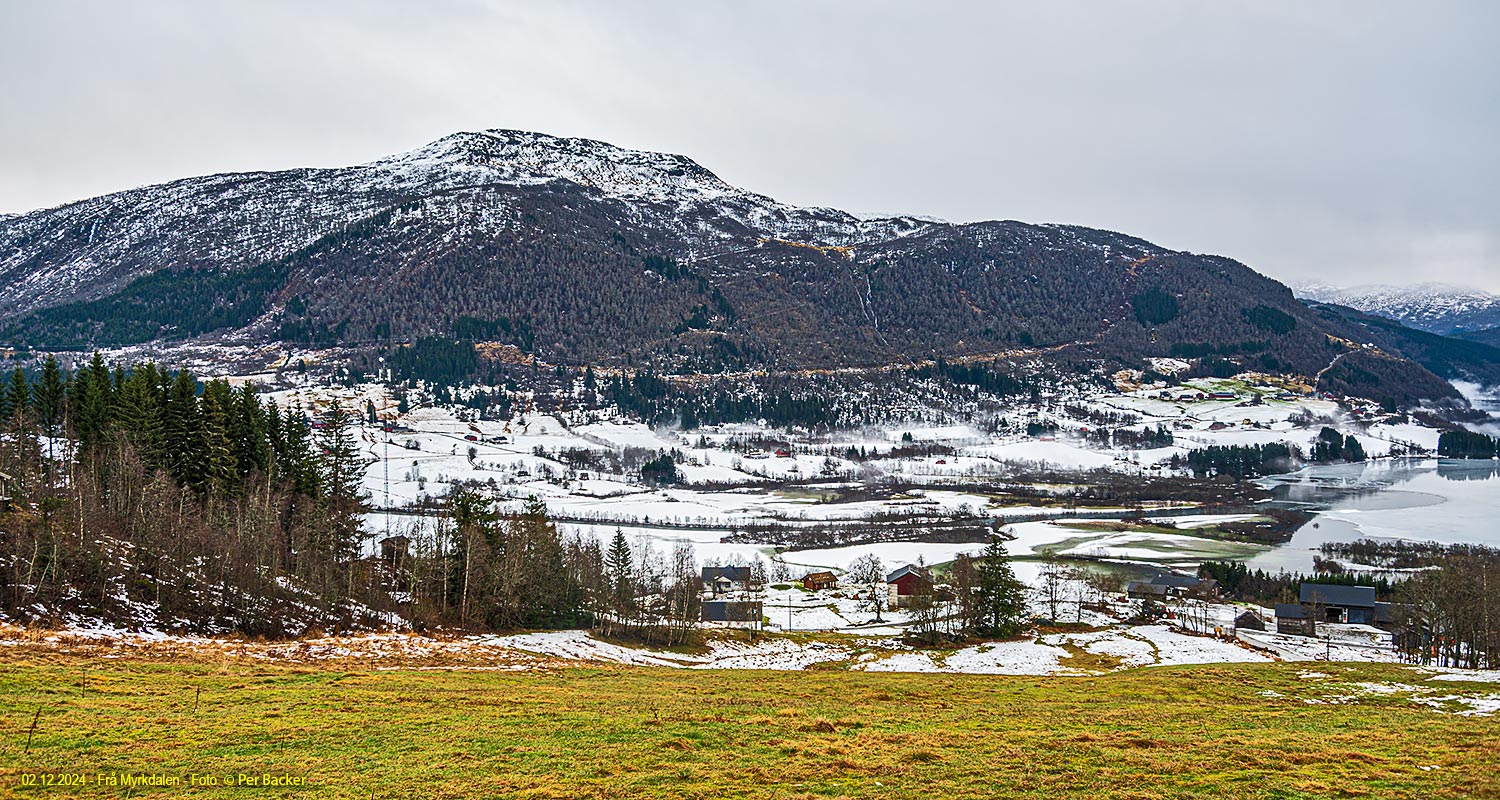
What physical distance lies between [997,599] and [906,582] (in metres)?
20.5

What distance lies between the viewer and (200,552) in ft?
161

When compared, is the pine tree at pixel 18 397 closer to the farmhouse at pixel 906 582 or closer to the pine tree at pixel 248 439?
the pine tree at pixel 248 439

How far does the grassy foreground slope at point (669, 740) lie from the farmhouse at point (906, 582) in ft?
167

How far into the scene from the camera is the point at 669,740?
22.0 m

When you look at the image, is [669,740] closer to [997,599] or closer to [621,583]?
[621,583]

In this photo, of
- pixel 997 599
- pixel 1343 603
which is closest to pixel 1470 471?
pixel 1343 603

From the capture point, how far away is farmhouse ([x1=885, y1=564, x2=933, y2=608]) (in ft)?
278

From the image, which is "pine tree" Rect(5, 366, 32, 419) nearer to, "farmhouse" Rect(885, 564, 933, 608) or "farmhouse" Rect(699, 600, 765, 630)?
"farmhouse" Rect(699, 600, 765, 630)

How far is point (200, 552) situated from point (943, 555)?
79.6m

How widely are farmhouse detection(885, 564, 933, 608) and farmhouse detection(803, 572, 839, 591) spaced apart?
5.98 m

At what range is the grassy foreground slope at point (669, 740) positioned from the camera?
17750 mm

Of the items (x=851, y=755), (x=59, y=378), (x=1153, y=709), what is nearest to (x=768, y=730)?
(x=851, y=755)

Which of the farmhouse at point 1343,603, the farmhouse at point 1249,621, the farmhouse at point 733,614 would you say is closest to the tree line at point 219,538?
the farmhouse at point 733,614

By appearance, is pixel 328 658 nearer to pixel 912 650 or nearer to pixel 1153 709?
pixel 1153 709
